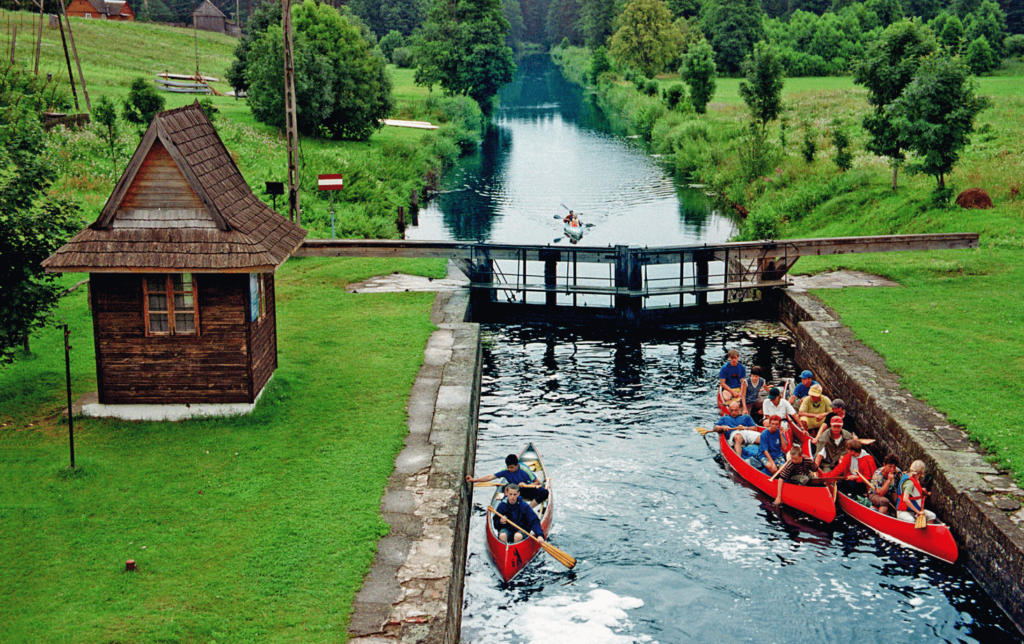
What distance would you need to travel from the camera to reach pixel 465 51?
8525 centimetres

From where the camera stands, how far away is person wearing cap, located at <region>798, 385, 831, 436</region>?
1989cm

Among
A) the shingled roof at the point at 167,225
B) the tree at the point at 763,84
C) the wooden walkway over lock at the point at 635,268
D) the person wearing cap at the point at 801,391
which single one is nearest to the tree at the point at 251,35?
the tree at the point at 763,84

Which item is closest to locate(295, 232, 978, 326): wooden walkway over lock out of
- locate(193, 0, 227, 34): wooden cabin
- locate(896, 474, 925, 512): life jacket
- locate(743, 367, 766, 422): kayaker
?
locate(743, 367, 766, 422): kayaker

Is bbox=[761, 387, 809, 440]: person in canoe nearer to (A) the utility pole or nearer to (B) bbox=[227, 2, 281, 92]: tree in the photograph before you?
(A) the utility pole

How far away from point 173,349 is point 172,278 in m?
1.38

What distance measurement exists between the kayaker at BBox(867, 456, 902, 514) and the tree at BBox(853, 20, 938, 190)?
2222 cm

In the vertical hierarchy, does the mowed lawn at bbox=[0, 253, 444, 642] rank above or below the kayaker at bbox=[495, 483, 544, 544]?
above

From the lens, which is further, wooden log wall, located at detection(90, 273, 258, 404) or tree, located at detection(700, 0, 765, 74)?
tree, located at detection(700, 0, 765, 74)

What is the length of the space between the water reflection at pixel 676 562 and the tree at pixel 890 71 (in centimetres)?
1861

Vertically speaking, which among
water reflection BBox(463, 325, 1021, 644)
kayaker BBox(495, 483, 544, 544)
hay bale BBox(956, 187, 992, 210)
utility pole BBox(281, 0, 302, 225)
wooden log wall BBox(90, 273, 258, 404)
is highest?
utility pole BBox(281, 0, 302, 225)

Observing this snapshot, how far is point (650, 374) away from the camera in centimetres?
2556

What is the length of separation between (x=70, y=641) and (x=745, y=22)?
107017 millimetres

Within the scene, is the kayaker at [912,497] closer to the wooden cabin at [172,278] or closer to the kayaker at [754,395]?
the kayaker at [754,395]

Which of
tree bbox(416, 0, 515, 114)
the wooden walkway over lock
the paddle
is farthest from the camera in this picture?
tree bbox(416, 0, 515, 114)
